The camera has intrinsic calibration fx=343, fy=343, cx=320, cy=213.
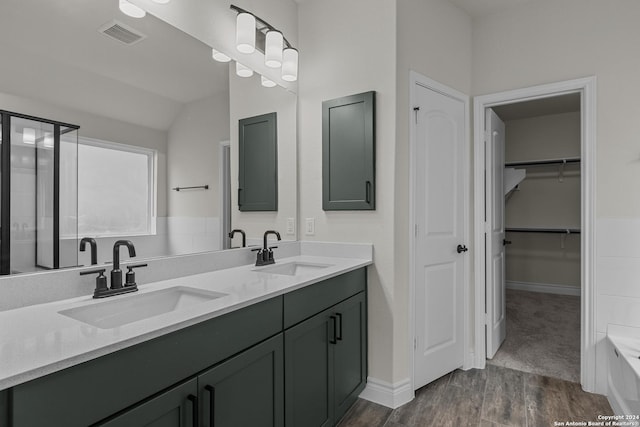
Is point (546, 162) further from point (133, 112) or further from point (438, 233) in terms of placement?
point (133, 112)

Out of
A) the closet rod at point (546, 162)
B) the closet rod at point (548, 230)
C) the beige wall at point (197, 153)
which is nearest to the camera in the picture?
the beige wall at point (197, 153)

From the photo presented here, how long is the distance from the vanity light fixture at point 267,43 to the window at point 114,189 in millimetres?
901

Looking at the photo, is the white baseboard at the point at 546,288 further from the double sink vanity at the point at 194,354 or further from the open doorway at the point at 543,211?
the double sink vanity at the point at 194,354

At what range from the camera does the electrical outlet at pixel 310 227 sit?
7.94ft

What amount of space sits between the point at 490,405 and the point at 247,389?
167cm

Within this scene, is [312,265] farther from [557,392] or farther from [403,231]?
[557,392]

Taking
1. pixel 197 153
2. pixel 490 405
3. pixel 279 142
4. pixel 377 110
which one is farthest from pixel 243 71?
pixel 490 405

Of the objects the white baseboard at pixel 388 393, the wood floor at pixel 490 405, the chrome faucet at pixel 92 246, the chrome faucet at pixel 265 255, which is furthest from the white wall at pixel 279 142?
the wood floor at pixel 490 405

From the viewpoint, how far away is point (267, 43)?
216cm

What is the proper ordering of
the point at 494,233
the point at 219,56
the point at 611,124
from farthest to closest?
1. the point at 494,233
2. the point at 611,124
3. the point at 219,56

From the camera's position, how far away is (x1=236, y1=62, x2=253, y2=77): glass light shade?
6.76ft

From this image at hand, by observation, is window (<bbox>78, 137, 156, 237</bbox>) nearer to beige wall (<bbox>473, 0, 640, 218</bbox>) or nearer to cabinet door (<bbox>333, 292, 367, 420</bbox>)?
cabinet door (<bbox>333, 292, 367, 420</bbox>)

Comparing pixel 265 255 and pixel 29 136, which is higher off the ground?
pixel 29 136

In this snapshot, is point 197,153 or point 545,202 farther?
point 545,202
